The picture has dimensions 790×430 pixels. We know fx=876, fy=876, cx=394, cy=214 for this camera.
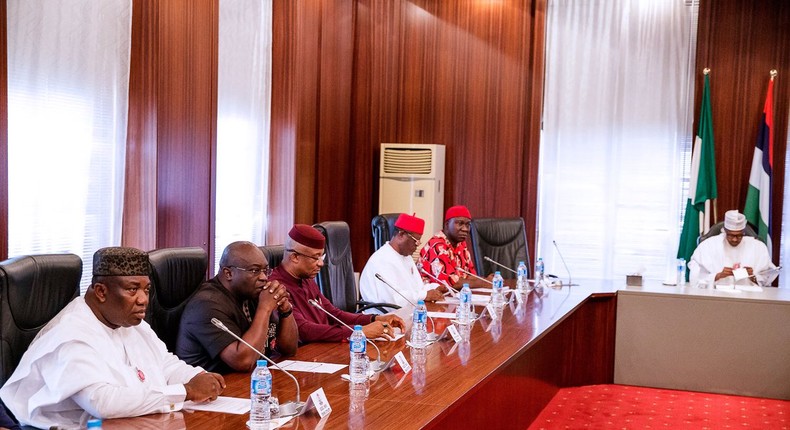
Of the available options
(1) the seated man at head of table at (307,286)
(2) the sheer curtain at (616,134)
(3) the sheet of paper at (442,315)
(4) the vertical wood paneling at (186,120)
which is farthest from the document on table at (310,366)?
(2) the sheer curtain at (616,134)

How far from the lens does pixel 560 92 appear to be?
763 centimetres

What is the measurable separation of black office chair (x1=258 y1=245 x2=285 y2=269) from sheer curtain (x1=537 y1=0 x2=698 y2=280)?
14.0ft

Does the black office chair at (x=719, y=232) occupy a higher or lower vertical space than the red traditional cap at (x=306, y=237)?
lower

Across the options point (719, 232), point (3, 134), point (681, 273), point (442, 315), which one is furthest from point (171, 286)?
point (719, 232)

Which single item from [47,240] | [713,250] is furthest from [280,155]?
[713,250]

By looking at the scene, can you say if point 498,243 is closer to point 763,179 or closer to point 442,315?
point 442,315

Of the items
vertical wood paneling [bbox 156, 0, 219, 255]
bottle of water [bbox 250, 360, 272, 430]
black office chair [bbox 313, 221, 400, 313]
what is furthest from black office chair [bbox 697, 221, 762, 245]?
bottle of water [bbox 250, 360, 272, 430]

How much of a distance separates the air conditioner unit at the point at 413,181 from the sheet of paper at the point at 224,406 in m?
5.03

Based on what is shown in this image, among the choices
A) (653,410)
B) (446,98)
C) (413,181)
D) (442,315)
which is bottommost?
(653,410)

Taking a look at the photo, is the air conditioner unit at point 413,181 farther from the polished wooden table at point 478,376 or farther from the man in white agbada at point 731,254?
the man in white agbada at point 731,254

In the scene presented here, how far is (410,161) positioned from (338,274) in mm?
2922

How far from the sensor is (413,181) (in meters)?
7.46

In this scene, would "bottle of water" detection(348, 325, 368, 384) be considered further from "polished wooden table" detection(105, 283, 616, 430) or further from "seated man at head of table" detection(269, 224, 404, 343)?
"seated man at head of table" detection(269, 224, 404, 343)

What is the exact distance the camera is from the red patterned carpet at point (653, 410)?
4570mm
